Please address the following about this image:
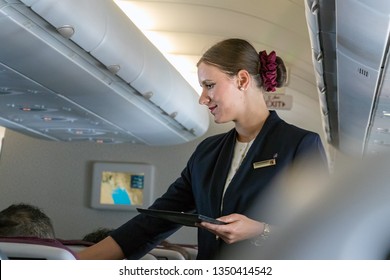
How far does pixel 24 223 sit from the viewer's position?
2355mm

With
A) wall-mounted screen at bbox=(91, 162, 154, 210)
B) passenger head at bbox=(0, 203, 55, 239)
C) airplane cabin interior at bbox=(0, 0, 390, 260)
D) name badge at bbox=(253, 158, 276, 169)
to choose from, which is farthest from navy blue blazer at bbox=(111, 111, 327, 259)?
wall-mounted screen at bbox=(91, 162, 154, 210)

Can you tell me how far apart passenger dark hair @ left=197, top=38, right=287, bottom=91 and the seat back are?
0.54 metres

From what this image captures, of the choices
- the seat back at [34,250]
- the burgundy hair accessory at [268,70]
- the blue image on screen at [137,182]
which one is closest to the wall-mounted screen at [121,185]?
the blue image on screen at [137,182]

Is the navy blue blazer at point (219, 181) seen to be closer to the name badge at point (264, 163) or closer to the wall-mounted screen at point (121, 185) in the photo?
the name badge at point (264, 163)

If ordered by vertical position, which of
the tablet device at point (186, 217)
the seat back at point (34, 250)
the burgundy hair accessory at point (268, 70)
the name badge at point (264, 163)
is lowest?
the seat back at point (34, 250)

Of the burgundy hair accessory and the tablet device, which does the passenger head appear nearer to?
the burgundy hair accessory

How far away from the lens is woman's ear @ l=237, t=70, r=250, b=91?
4.88 ft

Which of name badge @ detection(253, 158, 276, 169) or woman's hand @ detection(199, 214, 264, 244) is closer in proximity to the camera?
woman's hand @ detection(199, 214, 264, 244)

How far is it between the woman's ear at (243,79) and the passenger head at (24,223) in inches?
44.9

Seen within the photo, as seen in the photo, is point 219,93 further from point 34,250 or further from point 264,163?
point 34,250

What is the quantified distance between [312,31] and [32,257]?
2.86 m

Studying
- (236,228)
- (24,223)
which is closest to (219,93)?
(236,228)

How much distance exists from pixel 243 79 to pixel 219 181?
256mm

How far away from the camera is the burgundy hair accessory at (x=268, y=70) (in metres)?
1.55
